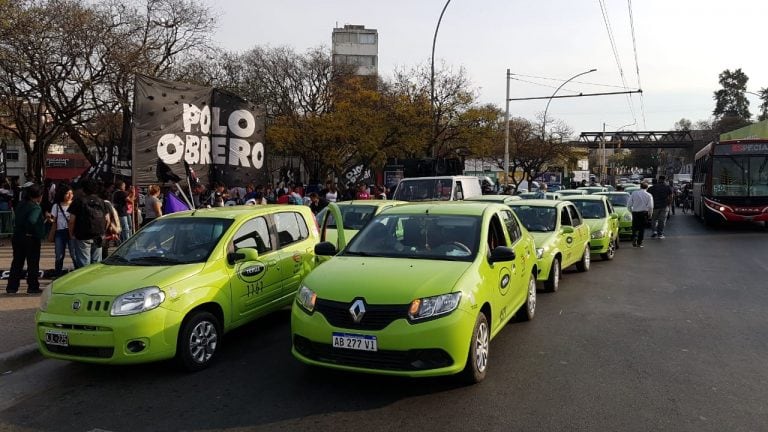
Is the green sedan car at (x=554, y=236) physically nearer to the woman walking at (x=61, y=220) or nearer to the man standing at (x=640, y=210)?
the man standing at (x=640, y=210)

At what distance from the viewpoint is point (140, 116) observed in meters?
9.69

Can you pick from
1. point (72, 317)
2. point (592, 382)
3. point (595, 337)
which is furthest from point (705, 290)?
point (72, 317)

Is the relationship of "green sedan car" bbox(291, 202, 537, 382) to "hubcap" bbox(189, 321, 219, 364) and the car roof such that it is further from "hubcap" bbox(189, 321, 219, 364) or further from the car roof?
the car roof

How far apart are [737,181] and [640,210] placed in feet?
21.4

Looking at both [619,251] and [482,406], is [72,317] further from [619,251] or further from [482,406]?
[619,251]

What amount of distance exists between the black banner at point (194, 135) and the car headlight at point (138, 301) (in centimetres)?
494

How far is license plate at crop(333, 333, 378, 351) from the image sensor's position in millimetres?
4637

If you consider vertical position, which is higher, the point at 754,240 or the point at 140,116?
the point at 140,116

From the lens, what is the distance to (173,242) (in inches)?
255

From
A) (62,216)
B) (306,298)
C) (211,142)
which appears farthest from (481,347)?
(211,142)

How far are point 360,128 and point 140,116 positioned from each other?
18.7 m

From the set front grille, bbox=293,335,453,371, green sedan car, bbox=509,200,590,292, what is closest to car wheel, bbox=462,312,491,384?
front grille, bbox=293,335,453,371

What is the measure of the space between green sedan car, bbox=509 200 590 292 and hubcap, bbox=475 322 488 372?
4074 mm

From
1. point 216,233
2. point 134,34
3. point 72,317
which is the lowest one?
point 72,317
